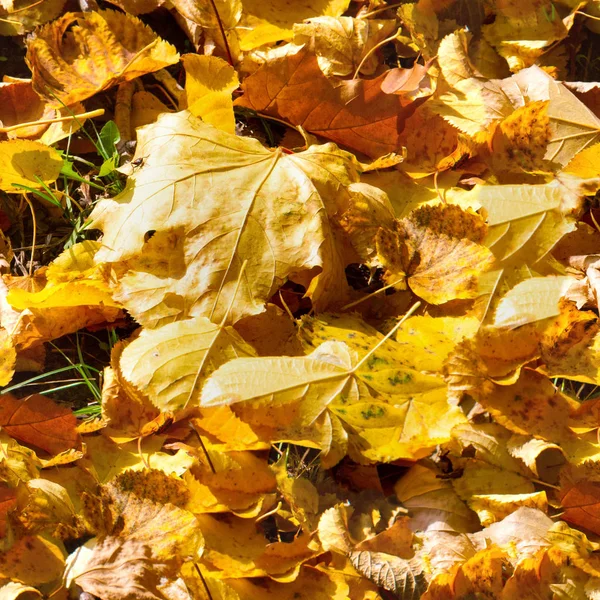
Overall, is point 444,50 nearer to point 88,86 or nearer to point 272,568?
point 88,86

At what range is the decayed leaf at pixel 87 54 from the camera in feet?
5.29

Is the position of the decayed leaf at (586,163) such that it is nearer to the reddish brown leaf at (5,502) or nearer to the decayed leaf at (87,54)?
the decayed leaf at (87,54)

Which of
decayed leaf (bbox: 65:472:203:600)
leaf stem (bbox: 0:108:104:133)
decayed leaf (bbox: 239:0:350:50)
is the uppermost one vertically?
decayed leaf (bbox: 239:0:350:50)

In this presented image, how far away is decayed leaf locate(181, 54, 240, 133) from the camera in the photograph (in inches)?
59.4

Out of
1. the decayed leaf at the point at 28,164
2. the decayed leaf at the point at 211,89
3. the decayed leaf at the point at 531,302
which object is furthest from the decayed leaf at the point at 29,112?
the decayed leaf at the point at 531,302

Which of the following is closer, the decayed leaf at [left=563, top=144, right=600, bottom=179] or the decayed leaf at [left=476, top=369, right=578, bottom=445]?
the decayed leaf at [left=476, top=369, right=578, bottom=445]

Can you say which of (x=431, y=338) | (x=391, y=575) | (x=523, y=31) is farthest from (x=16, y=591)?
(x=523, y=31)

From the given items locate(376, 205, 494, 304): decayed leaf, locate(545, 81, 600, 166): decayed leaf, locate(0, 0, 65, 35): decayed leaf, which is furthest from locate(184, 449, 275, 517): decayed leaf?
locate(0, 0, 65, 35): decayed leaf

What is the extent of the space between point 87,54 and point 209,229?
0.62 m

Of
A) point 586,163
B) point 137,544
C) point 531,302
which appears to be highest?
point 586,163

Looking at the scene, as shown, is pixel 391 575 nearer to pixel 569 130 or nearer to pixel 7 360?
pixel 7 360

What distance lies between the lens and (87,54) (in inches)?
64.7

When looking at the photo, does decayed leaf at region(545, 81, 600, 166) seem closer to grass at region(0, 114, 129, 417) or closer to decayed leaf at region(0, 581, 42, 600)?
grass at region(0, 114, 129, 417)

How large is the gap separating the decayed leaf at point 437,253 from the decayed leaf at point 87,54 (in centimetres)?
67
